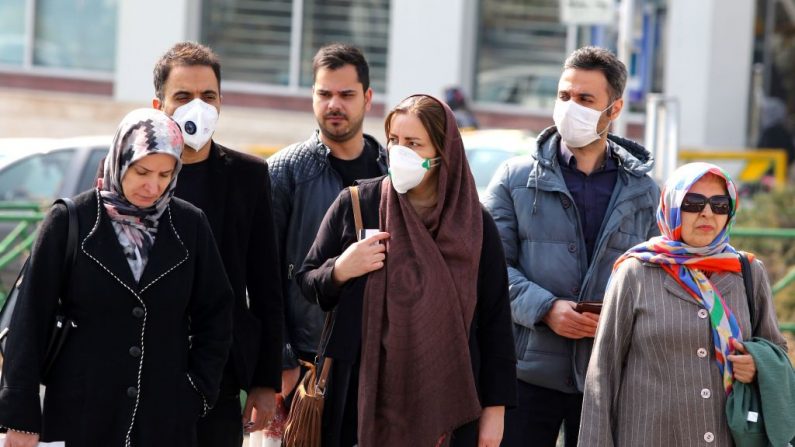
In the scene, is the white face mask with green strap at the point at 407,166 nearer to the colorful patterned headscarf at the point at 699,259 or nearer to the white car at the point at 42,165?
the colorful patterned headscarf at the point at 699,259

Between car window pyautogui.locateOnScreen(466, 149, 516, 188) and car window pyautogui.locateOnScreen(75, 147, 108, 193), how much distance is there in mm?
3041

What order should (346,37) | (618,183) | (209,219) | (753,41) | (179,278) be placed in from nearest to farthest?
(179,278) → (209,219) → (618,183) → (753,41) → (346,37)

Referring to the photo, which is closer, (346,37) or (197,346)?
(197,346)

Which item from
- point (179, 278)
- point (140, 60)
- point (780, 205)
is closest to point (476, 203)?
point (179, 278)


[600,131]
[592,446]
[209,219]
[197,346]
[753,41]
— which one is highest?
[753,41]

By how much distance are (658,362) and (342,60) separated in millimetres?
1805

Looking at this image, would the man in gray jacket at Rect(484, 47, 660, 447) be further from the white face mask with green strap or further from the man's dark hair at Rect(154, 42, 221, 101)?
the man's dark hair at Rect(154, 42, 221, 101)

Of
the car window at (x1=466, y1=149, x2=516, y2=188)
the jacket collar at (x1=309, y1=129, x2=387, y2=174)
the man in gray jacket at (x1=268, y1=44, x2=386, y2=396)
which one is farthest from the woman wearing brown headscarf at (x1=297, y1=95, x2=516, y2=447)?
the car window at (x1=466, y1=149, x2=516, y2=188)

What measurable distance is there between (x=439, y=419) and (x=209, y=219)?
1092mm

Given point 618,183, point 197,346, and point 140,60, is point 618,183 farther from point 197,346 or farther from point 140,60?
point 140,60

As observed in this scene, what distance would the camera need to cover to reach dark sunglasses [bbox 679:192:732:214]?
4.50 m

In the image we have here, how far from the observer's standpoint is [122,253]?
4188mm

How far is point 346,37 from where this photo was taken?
2059cm

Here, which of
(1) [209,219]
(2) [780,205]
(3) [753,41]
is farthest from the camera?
(3) [753,41]
